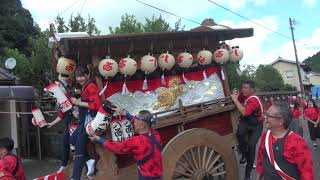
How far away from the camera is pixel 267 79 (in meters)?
60.4

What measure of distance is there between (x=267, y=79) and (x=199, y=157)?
55264 millimetres

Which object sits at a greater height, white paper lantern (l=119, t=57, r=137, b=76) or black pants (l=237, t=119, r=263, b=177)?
white paper lantern (l=119, t=57, r=137, b=76)

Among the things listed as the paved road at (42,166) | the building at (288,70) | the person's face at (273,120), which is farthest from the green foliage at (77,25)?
the building at (288,70)

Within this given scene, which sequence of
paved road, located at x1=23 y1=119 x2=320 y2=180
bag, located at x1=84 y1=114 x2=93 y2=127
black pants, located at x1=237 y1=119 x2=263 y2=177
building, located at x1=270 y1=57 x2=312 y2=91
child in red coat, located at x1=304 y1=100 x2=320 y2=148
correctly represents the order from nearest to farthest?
bag, located at x1=84 y1=114 x2=93 y2=127
black pants, located at x1=237 y1=119 x2=263 y2=177
paved road, located at x1=23 y1=119 x2=320 y2=180
child in red coat, located at x1=304 y1=100 x2=320 y2=148
building, located at x1=270 y1=57 x2=312 y2=91

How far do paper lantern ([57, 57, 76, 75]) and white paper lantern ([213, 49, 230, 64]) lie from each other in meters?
2.38

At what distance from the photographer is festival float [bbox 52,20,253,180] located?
21.2 ft

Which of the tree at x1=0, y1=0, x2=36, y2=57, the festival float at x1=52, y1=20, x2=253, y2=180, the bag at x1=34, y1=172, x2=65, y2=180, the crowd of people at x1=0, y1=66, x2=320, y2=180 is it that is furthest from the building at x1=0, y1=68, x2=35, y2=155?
the tree at x1=0, y1=0, x2=36, y2=57

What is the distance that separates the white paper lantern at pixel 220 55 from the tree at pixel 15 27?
72.2 feet

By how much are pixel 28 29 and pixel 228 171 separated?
1047 inches

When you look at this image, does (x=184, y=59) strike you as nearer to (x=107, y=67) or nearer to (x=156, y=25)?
(x=107, y=67)

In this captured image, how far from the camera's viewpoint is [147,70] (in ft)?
22.8

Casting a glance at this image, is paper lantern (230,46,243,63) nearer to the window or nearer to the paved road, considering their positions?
the paved road

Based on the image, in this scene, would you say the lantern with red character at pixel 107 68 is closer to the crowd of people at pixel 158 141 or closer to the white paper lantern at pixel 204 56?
the crowd of people at pixel 158 141

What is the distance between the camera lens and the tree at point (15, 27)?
29.3 metres
